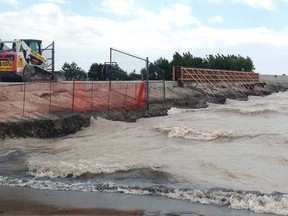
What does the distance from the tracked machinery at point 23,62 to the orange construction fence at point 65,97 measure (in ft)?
14.2

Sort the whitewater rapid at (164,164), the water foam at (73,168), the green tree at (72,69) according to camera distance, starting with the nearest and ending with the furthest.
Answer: the whitewater rapid at (164,164) < the water foam at (73,168) < the green tree at (72,69)

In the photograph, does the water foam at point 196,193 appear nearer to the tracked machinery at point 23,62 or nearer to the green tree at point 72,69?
the tracked machinery at point 23,62

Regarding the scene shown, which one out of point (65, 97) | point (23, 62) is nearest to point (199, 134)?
point (65, 97)

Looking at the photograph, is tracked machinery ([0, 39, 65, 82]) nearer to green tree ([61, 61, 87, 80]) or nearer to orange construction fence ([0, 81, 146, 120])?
orange construction fence ([0, 81, 146, 120])

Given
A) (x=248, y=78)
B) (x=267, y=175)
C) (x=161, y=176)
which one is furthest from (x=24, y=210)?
(x=248, y=78)

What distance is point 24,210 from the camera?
811 cm

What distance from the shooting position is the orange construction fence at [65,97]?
19834 millimetres

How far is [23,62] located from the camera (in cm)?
2881

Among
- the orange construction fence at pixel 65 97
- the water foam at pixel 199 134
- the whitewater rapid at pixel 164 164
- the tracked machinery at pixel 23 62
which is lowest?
the whitewater rapid at pixel 164 164

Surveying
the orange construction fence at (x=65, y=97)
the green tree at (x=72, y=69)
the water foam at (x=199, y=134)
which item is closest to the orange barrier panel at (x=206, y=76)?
the orange construction fence at (x=65, y=97)

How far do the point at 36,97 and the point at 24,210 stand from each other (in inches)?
563

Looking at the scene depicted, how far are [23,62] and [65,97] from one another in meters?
6.75

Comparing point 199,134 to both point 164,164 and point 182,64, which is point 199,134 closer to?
point 164,164

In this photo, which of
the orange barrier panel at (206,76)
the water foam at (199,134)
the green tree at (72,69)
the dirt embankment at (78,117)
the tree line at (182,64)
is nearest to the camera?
the dirt embankment at (78,117)
